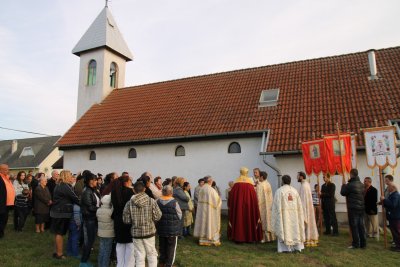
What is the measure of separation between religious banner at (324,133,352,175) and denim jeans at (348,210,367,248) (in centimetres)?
195

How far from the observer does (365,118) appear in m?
12.6

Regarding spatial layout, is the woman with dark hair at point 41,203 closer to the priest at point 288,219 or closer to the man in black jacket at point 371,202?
the priest at point 288,219

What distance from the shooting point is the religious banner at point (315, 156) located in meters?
10.7

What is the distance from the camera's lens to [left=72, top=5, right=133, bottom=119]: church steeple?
22625mm

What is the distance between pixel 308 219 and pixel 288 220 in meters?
0.94

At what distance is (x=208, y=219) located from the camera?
8.90 m

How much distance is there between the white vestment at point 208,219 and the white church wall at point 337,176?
4.84 meters

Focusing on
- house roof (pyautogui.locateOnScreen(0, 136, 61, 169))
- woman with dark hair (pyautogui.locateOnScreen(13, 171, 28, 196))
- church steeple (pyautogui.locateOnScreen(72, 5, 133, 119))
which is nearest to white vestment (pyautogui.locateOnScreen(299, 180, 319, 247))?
woman with dark hair (pyautogui.locateOnScreen(13, 171, 28, 196))

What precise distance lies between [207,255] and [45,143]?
127 feet

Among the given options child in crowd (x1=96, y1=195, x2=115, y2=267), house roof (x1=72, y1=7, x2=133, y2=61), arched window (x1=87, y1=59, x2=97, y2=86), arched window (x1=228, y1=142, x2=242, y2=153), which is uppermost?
house roof (x1=72, y1=7, x2=133, y2=61)

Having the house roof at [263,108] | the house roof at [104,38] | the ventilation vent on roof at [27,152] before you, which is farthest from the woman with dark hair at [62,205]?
the ventilation vent on roof at [27,152]

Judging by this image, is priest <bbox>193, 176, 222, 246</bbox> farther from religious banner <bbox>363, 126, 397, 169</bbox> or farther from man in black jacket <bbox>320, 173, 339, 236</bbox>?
religious banner <bbox>363, 126, 397, 169</bbox>

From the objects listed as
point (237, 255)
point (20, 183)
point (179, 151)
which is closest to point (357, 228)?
point (237, 255)

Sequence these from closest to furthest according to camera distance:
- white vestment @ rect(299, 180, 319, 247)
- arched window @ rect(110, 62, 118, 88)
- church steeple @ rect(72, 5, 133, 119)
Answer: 1. white vestment @ rect(299, 180, 319, 247)
2. church steeple @ rect(72, 5, 133, 119)
3. arched window @ rect(110, 62, 118, 88)
